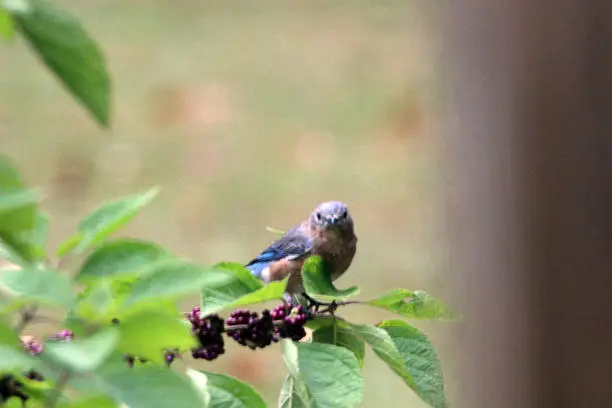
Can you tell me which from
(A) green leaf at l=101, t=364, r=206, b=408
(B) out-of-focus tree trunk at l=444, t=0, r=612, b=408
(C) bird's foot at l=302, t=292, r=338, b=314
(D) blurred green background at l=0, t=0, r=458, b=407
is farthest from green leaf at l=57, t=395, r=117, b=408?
(D) blurred green background at l=0, t=0, r=458, b=407

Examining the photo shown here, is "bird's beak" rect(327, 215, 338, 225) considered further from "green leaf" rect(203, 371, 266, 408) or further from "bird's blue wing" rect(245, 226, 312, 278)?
"green leaf" rect(203, 371, 266, 408)

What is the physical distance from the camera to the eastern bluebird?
2.43 feet

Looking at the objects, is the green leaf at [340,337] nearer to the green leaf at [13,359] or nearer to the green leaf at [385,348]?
the green leaf at [385,348]

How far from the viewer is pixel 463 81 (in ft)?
3.20

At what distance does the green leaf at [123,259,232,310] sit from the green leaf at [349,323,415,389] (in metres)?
0.15

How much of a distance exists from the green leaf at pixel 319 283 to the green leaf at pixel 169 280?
153 mm

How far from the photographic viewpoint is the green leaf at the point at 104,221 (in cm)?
33

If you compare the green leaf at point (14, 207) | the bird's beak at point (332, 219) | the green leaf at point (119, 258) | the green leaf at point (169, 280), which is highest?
the bird's beak at point (332, 219)

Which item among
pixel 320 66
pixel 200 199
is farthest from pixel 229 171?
pixel 320 66

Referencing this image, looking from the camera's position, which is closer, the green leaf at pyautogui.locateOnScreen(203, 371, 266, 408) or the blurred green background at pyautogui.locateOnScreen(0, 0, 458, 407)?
the green leaf at pyautogui.locateOnScreen(203, 371, 266, 408)

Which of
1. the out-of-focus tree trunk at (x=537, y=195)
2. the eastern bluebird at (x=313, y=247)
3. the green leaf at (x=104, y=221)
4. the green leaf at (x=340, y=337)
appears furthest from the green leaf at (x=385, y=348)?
the out-of-focus tree trunk at (x=537, y=195)

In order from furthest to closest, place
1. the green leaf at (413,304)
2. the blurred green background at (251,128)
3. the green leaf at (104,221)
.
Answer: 1. the blurred green background at (251,128)
2. the green leaf at (413,304)
3. the green leaf at (104,221)

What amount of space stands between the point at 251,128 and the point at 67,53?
5.26ft

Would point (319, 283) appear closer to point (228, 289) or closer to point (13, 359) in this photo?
point (228, 289)
